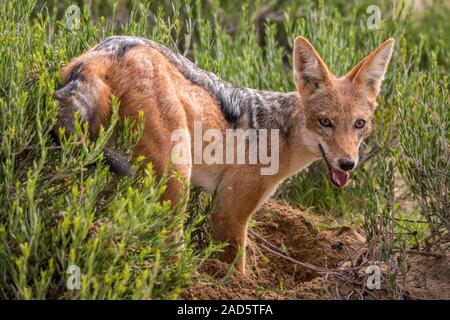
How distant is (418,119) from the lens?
6.22 metres

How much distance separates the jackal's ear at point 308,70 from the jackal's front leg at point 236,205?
81cm

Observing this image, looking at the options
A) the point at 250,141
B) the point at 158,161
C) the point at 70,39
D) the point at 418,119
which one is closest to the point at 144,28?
the point at 70,39

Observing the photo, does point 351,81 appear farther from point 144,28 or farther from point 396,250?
point 144,28

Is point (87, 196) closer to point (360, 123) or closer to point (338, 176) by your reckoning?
point (338, 176)

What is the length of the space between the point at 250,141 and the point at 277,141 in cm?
24

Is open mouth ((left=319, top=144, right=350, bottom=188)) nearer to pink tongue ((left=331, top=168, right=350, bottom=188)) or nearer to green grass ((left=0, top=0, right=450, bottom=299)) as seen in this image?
pink tongue ((left=331, top=168, right=350, bottom=188))

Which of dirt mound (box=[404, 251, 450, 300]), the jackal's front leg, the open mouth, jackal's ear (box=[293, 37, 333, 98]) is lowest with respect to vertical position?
dirt mound (box=[404, 251, 450, 300])

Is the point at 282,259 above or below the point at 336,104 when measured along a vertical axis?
below

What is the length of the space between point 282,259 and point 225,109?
137 cm

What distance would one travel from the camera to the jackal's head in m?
5.99

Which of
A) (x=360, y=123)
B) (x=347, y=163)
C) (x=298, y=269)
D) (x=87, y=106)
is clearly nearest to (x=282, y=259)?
(x=298, y=269)

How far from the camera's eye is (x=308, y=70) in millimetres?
6285

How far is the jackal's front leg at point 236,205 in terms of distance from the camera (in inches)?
239

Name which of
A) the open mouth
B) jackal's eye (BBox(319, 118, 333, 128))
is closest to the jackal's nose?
the open mouth
